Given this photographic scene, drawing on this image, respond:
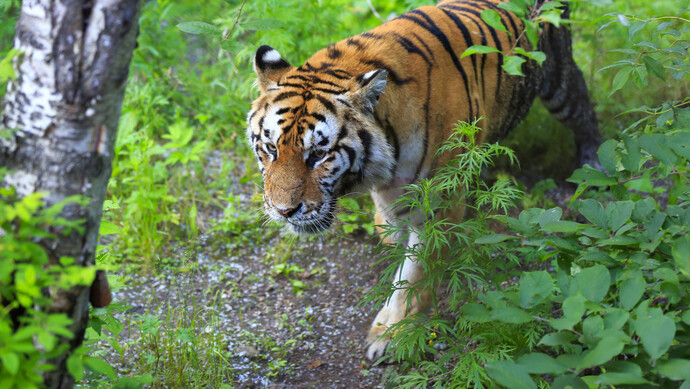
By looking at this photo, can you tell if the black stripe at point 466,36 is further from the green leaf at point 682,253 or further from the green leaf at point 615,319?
the green leaf at point 615,319

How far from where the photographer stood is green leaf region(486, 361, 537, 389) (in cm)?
144

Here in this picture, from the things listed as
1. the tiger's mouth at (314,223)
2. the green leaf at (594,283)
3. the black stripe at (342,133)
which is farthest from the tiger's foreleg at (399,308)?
the green leaf at (594,283)

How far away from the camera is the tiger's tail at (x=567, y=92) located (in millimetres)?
3725

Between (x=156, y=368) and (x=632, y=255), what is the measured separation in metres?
1.79

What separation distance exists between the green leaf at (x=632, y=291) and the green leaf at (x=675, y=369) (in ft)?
0.51

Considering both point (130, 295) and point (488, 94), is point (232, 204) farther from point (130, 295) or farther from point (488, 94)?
point (488, 94)

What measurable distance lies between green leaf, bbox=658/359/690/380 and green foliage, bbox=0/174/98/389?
1.26 meters

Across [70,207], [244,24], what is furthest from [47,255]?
[244,24]

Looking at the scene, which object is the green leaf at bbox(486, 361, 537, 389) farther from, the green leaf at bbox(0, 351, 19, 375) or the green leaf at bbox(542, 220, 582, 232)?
the green leaf at bbox(0, 351, 19, 375)

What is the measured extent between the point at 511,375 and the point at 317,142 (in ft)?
4.09

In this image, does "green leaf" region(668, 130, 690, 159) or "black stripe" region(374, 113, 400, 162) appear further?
"black stripe" region(374, 113, 400, 162)

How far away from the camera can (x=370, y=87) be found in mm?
2385

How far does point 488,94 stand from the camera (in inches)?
120

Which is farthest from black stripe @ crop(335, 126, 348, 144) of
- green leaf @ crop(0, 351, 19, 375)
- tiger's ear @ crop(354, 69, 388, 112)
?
green leaf @ crop(0, 351, 19, 375)
